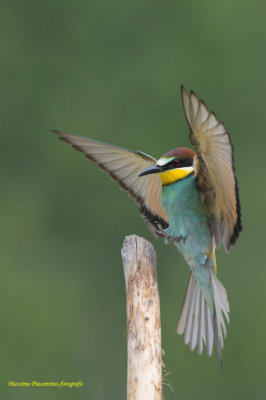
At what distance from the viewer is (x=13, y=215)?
21.9ft

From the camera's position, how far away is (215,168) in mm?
2686

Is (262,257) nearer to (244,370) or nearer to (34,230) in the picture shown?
(244,370)

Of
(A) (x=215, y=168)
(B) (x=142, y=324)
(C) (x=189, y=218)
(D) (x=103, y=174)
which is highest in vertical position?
(D) (x=103, y=174)

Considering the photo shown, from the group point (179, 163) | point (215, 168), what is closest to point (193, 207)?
point (179, 163)

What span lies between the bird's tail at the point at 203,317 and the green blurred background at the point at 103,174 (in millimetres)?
2251

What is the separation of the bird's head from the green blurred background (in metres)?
2.56

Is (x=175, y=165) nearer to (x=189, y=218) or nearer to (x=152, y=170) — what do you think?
(x=152, y=170)

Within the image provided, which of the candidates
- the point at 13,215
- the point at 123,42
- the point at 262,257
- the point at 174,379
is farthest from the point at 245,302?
the point at 123,42

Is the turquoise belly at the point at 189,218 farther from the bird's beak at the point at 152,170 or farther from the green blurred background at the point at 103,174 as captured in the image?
the green blurred background at the point at 103,174

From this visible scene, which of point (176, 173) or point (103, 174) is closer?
point (176, 173)

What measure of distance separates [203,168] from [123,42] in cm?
440

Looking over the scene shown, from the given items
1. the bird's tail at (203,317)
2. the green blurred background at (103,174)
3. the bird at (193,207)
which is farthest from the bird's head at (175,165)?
the green blurred background at (103,174)

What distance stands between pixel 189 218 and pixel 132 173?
0.28 meters

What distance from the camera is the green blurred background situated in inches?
217
